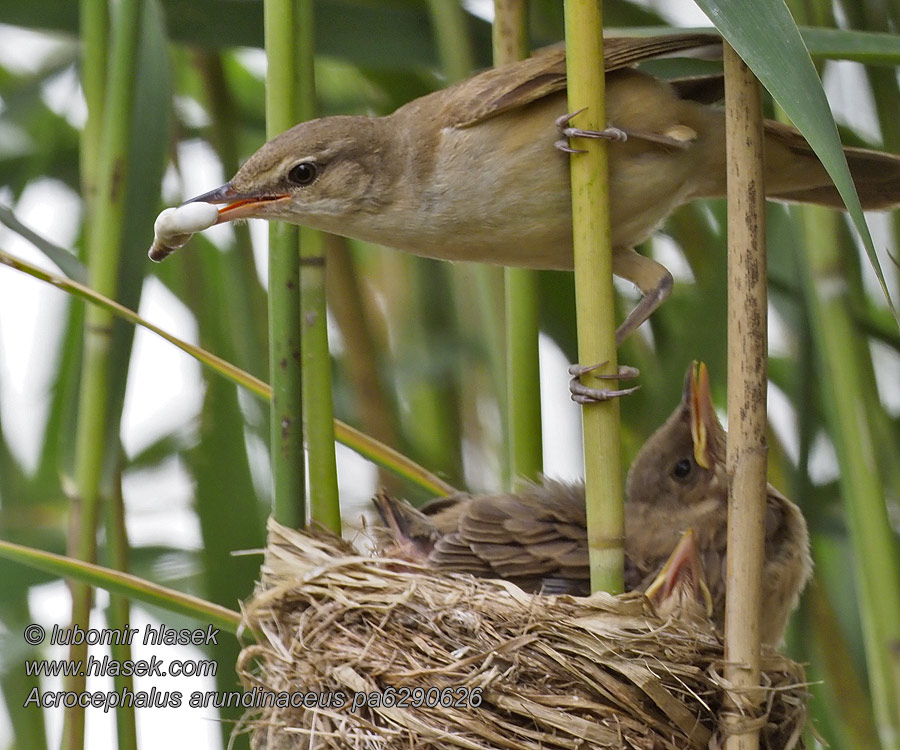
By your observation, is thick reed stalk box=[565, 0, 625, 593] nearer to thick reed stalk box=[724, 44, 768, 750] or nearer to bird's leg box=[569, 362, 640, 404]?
bird's leg box=[569, 362, 640, 404]

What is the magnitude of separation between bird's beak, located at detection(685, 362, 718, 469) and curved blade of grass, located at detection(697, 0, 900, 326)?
0.64 metres

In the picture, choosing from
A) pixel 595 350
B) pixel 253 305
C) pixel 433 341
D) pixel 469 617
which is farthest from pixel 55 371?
pixel 595 350

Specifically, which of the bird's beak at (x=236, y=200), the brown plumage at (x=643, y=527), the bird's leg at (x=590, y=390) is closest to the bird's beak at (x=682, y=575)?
the brown plumage at (x=643, y=527)

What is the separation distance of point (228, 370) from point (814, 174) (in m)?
0.93

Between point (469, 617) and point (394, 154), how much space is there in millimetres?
687

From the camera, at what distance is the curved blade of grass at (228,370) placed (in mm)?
1158

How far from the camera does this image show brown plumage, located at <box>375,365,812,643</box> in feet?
4.75

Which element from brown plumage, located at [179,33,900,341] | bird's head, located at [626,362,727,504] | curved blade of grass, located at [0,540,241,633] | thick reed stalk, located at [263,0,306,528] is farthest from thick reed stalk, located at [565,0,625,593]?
bird's head, located at [626,362,727,504]

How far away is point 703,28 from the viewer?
4.24 feet

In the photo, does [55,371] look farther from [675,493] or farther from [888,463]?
[888,463]

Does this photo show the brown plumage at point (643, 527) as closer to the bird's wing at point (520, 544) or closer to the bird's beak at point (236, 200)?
the bird's wing at point (520, 544)

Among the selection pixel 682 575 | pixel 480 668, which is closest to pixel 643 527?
pixel 682 575

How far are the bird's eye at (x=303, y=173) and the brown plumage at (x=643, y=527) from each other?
1.63ft

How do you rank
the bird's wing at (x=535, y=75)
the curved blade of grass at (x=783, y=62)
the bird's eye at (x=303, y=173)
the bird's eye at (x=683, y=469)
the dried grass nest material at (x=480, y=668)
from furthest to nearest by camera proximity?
the bird's eye at (x=683, y=469) < the bird's eye at (x=303, y=173) < the bird's wing at (x=535, y=75) < the dried grass nest material at (x=480, y=668) < the curved blade of grass at (x=783, y=62)
